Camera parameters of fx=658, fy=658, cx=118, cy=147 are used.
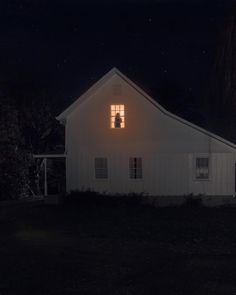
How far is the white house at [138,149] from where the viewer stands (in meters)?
31.5

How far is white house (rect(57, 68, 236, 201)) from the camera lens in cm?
3147

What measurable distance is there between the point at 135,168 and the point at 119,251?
14.0 m

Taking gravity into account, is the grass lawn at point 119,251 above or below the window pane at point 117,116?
below

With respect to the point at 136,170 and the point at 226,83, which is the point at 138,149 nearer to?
the point at 136,170

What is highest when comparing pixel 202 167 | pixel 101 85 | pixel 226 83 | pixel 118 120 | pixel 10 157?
pixel 226 83

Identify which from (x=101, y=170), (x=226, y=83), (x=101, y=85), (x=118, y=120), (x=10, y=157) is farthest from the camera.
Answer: (x=226, y=83)

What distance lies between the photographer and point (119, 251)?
18.0m

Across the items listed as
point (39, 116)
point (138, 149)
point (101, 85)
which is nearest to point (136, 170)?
point (138, 149)

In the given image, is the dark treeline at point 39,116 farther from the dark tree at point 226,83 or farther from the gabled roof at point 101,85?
the gabled roof at point 101,85

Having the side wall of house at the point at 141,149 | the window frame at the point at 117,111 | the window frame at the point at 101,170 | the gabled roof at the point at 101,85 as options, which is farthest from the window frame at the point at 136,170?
the gabled roof at the point at 101,85

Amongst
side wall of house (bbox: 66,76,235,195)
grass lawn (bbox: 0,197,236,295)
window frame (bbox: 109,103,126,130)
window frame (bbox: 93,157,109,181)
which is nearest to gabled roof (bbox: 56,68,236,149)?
side wall of house (bbox: 66,76,235,195)

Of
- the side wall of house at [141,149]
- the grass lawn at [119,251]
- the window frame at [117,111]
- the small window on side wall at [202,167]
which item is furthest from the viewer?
the small window on side wall at [202,167]

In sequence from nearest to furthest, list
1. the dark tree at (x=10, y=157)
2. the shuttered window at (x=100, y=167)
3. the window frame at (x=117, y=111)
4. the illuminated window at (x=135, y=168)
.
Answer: the window frame at (x=117, y=111) < the illuminated window at (x=135, y=168) < the shuttered window at (x=100, y=167) < the dark tree at (x=10, y=157)

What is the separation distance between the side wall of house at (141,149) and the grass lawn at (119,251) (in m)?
2.17
